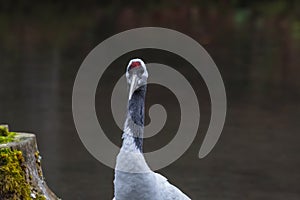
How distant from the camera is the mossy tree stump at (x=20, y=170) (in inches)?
265

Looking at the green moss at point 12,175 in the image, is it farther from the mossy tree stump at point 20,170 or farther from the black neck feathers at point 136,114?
the black neck feathers at point 136,114

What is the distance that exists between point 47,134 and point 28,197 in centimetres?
612

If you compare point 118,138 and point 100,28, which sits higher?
point 100,28

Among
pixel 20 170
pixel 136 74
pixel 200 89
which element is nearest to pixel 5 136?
pixel 20 170

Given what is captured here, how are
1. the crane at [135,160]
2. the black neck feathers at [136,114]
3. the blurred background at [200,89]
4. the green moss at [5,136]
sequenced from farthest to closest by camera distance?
1. the blurred background at [200,89]
2. the green moss at [5,136]
3. the black neck feathers at [136,114]
4. the crane at [135,160]

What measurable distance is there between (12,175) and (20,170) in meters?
0.10

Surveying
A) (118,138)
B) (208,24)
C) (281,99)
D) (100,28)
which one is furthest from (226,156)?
(208,24)

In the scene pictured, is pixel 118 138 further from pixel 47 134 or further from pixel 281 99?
pixel 281 99

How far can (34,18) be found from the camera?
99.3 feet

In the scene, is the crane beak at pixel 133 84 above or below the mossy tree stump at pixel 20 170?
above

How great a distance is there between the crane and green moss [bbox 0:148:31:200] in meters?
1.20

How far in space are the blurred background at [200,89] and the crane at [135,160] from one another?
409cm

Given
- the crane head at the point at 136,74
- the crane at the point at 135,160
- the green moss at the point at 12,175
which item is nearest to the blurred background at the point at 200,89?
the green moss at the point at 12,175

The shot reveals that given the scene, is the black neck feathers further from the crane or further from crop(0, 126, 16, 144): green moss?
crop(0, 126, 16, 144): green moss
